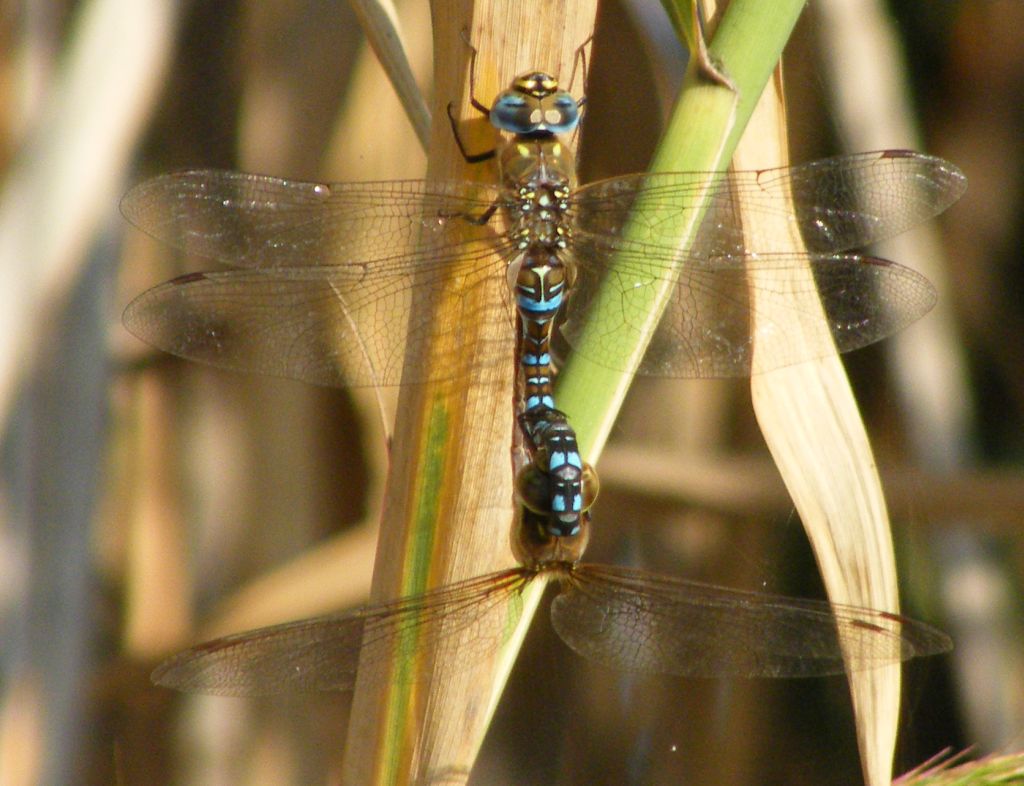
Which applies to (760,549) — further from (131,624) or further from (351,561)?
(131,624)

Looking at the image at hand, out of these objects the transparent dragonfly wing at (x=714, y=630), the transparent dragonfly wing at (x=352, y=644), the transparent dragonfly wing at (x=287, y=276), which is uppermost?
the transparent dragonfly wing at (x=287, y=276)

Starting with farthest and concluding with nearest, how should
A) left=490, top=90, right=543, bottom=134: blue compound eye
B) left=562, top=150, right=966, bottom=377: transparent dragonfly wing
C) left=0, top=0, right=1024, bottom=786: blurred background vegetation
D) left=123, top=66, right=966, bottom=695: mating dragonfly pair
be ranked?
left=0, top=0, right=1024, bottom=786: blurred background vegetation → left=562, top=150, right=966, bottom=377: transparent dragonfly wing → left=123, top=66, right=966, bottom=695: mating dragonfly pair → left=490, top=90, right=543, bottom=134: blue compound eye

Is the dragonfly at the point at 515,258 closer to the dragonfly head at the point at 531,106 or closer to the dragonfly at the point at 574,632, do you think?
the dragonfly head at the point at 531,106

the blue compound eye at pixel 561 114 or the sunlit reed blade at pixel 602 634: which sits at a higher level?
the blue compound eye at pixel 561 114

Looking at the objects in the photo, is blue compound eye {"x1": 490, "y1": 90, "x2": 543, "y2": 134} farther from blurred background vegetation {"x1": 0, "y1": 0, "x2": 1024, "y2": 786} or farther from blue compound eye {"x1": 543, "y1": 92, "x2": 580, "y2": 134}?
blurred background vegetation {"x1": 0, "y1": 0, "x2": 1024, "y2": 786}

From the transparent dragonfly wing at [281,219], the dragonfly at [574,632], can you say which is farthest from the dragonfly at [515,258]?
the dragonfly at [574,632]

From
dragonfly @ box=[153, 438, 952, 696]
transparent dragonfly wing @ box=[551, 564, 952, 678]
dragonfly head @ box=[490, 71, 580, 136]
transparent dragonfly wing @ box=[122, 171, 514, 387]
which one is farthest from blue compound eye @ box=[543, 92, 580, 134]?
transparent dragonfly wing @ box=[551, 564, 952, 678]

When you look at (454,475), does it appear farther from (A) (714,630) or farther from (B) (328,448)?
(B) (328,448)
